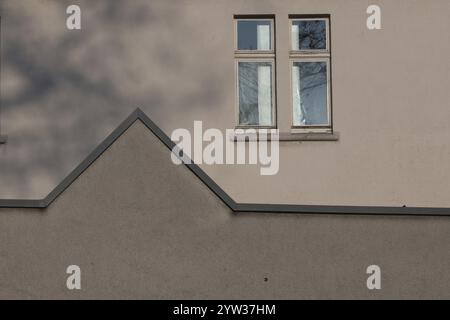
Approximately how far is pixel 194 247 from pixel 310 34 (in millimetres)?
4860

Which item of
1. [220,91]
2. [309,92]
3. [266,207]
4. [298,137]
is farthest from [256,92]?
[266,207]

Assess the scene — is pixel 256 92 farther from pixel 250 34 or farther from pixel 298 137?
pixel 298 137

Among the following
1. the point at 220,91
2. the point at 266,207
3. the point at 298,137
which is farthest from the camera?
the point at 220,91

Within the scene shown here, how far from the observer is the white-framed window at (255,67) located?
1360 cm

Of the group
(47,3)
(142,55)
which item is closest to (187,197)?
(142,55)

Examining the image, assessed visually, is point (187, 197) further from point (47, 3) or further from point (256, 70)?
point (47, 3)

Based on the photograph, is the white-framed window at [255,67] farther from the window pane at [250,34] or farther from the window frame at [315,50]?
the window frame at [315,50]

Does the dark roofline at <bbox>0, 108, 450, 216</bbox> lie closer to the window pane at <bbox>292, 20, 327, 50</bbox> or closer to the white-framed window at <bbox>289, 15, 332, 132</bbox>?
the white-framed window at <bbox>289, 15, 332, 132</bbox>

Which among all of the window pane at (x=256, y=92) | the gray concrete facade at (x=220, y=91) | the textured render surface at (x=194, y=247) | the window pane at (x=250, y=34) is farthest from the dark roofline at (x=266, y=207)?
the window pane at (x=250, y=34)

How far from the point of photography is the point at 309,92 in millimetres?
13656

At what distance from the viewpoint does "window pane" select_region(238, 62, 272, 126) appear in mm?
13609

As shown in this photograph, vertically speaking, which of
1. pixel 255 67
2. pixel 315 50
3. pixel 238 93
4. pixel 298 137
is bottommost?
pixel 298 137

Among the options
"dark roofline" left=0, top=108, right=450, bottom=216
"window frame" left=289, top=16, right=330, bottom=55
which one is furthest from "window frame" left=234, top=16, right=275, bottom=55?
"dark roofline" left=0, top=108, right=450, bottom=216

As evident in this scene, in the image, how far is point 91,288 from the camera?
990cm
